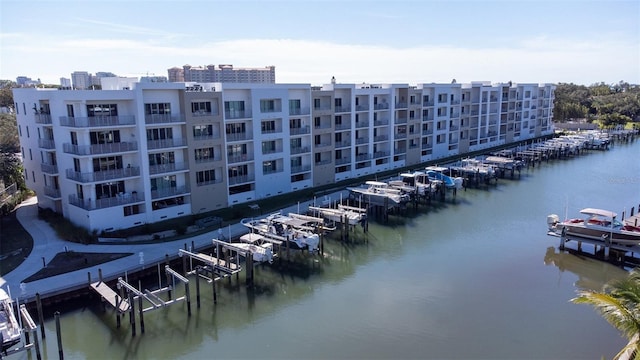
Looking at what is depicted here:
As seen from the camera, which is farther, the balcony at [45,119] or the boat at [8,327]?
the balcony at [45,119]

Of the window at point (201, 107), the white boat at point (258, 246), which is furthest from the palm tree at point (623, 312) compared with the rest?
the window at point (201, 107)

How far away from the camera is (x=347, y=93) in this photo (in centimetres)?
5797

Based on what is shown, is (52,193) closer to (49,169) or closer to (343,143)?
(49,169)

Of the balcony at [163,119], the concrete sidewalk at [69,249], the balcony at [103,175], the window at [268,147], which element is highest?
the balcony at [163,119]

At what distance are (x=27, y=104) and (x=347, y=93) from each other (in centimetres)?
3436

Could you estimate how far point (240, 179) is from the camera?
45.8m

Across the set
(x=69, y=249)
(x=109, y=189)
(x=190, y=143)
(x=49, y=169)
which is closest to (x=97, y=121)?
(x=109, y=189)

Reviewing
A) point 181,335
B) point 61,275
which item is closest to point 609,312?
point 181,335

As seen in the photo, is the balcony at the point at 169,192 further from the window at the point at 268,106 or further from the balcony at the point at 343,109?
the balcony at the point at 343,109

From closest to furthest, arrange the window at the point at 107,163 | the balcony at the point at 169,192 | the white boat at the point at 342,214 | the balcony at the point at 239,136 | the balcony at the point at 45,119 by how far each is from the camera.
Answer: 1. the window at the point at 107,163
2. the balcony at the point at 45,119
3. the balcony at the point at 169,192
4. the white boat at the point at 342,214
5. the balcony at the point at 239,136

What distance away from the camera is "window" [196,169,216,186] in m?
42.4

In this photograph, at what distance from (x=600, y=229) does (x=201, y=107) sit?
3456cm

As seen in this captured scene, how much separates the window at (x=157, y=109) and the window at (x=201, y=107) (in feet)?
7.28

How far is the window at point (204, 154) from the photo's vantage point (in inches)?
1658
